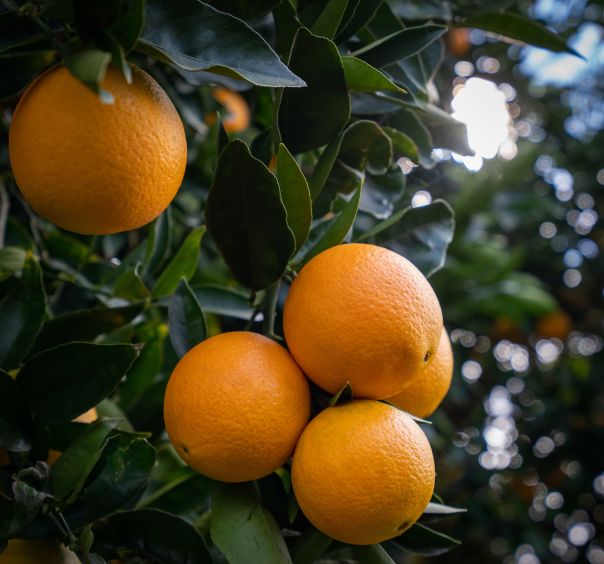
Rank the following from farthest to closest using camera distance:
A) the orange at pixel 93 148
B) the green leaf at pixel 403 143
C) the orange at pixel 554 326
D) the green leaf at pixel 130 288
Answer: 1. the orange at pixel 554 326
2. the green leaf at pixel 130 288
3. the green leaf at pixel 403 143
4. the orange at pixel 93 148

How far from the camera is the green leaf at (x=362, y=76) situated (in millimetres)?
789

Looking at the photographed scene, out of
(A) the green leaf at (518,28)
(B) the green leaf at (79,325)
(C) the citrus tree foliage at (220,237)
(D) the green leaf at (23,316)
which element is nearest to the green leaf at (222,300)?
(C) the citrus tree foliage at (220,237)

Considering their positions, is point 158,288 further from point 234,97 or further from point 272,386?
point 234,97

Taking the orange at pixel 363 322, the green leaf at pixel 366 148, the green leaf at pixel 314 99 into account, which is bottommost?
the orange at pixel 363 322

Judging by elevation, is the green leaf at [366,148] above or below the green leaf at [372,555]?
above

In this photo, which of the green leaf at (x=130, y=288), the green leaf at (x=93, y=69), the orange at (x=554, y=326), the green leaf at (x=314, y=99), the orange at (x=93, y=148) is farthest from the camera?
the orange at (x=554, y=326)

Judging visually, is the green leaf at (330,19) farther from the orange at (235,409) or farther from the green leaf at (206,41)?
the orange at (235,409)

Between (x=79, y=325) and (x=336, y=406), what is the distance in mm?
423

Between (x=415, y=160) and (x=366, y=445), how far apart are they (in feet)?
1.67

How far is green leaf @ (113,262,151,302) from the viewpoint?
117 cm

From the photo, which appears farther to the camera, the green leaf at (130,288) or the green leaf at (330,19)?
the green leaf at (130,288)

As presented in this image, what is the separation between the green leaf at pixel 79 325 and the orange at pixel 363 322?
13.1 inches

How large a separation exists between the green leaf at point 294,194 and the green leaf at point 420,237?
169 millimetres

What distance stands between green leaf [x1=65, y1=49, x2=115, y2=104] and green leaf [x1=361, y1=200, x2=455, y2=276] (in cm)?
49
